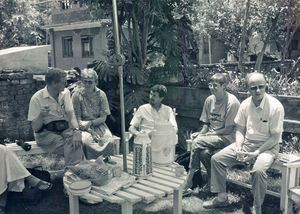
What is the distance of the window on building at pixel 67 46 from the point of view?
19594 millimetres

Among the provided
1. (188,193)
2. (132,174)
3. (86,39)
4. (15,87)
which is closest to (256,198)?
(188,193)

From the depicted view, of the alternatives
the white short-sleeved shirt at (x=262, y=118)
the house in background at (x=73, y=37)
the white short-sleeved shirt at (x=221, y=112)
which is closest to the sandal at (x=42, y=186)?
the white short-sleeved shirt at (x=221, y=112)

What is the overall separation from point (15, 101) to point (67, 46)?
44.4 ft

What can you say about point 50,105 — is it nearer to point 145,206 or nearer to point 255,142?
point 145,206

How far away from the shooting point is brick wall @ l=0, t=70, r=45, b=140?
21.9 feet

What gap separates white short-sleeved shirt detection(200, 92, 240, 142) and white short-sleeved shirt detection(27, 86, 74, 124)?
1667mm

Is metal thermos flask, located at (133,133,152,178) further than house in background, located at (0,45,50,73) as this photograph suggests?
No

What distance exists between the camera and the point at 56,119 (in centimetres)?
427

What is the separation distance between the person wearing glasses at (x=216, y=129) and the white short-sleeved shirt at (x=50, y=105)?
5.27ft

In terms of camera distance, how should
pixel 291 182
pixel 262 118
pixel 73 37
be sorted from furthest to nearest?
pixel 73 37, pixel 262 118, pixel 291 182

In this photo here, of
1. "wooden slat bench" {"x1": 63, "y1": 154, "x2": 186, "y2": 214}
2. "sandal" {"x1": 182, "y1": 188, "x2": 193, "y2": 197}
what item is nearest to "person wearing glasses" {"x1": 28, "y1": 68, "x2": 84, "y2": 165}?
"wooden slat bench" {"x1": 63, "y1": 154, "x2": 186, "y2": 214}

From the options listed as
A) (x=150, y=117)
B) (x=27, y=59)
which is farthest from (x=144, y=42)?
(x=150, y=117)

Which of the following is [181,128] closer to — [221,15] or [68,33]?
[221,15]

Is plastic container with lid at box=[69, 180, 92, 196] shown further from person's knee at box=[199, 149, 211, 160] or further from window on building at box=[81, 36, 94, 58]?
window on building at box=[81, 36, 94, 58]
